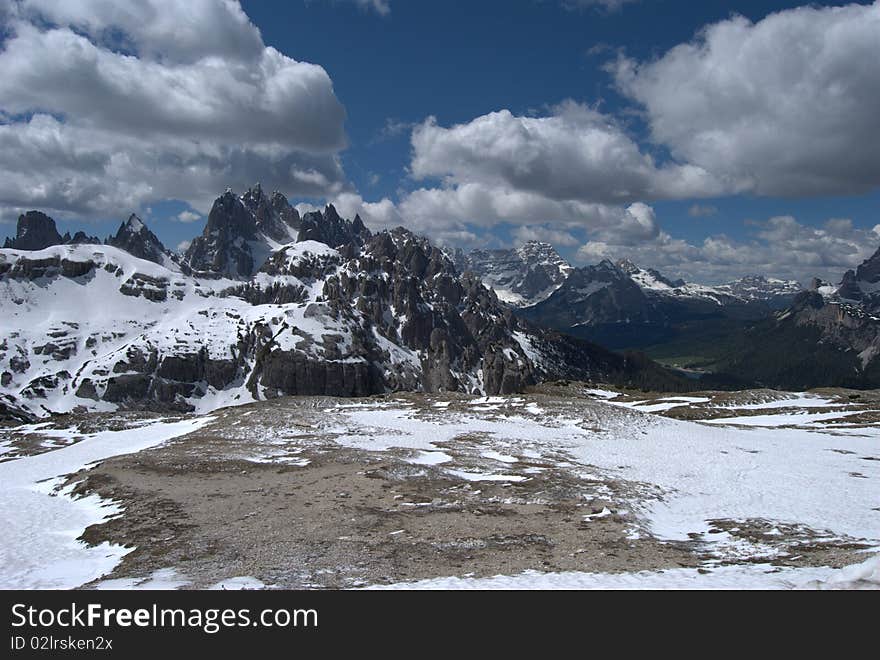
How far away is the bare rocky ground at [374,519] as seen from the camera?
18281 millimetres

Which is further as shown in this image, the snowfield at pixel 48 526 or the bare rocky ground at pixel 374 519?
the snowfield at pixel 48 526

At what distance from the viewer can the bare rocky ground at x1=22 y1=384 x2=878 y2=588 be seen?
18.3 m

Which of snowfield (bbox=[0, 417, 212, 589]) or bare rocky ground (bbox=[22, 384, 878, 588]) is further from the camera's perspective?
snowfield (bbox=[0, 417, 212, 589])

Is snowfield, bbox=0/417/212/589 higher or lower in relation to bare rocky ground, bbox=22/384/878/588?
lower

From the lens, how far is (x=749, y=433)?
5572 centimetres

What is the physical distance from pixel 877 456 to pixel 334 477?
141ft

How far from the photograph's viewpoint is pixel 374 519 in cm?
2486

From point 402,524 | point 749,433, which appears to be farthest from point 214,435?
point 749,433

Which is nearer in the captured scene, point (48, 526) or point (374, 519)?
point (374, 519)

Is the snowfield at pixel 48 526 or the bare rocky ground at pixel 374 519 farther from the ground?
the bare rocky ground at pixel 374 519

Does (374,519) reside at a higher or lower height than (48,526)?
higher
